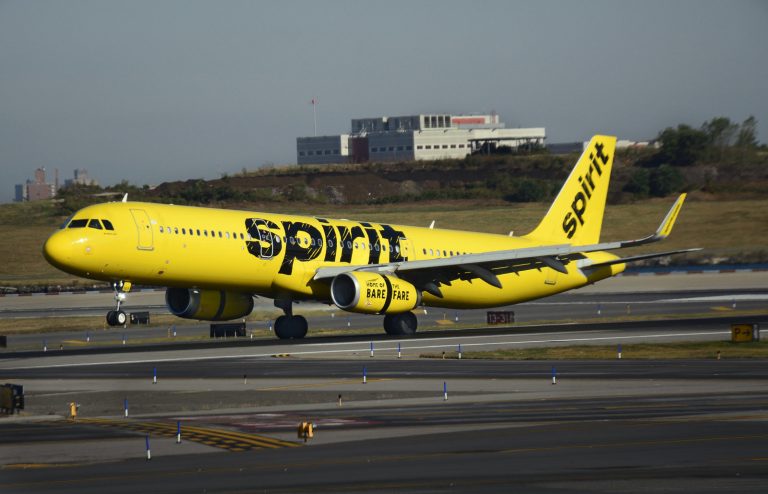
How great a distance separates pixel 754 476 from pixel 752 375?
1688cm

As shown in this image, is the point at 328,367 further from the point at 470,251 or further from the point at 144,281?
the point at 470,251

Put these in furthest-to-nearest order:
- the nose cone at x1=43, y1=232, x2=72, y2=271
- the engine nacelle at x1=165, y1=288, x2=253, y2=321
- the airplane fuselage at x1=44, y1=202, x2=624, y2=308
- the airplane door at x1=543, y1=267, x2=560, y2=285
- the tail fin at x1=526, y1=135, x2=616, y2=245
A: the tail fin at x1=526, y1=135, x2=616, y2=245 → the airplane door at x1=543, y1=267, x2=560, y2=285 → the engine nacelle at x1=165, y1=288, x2=253, y2=321 → the airplane fuselage at x1=44, y1=202, x2=624, y2=308 → the nose cone at x1=43, y1=232, x2=72, y2=271

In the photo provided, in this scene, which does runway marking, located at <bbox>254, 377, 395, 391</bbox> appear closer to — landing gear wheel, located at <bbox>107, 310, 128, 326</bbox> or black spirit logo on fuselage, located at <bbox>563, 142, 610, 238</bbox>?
landing gear wheel, located at <bbox>107, 310, 128, 326</bbox>

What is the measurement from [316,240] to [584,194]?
1828 centimetres

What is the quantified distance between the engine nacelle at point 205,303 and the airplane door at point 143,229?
566 cm

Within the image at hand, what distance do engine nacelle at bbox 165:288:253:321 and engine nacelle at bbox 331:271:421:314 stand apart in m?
5.02

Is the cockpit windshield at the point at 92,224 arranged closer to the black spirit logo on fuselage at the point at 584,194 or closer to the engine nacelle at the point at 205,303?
the engine nacelle at the point at 205,303

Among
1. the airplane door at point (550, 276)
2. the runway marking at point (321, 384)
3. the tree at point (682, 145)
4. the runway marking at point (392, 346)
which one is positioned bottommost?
the runway marking at point (392, 346)

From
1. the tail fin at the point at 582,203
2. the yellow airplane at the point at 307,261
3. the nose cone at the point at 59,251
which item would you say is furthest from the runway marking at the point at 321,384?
the tail fin at the point at 582,203

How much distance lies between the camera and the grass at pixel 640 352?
44.3 metres

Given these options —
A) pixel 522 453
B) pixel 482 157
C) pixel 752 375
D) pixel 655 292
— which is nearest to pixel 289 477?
pixel 522 453

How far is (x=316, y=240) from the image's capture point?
55000mm

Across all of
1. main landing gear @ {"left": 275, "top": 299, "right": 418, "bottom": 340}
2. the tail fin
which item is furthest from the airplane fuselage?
the tail fin

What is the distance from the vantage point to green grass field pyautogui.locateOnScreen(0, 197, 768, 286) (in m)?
107
